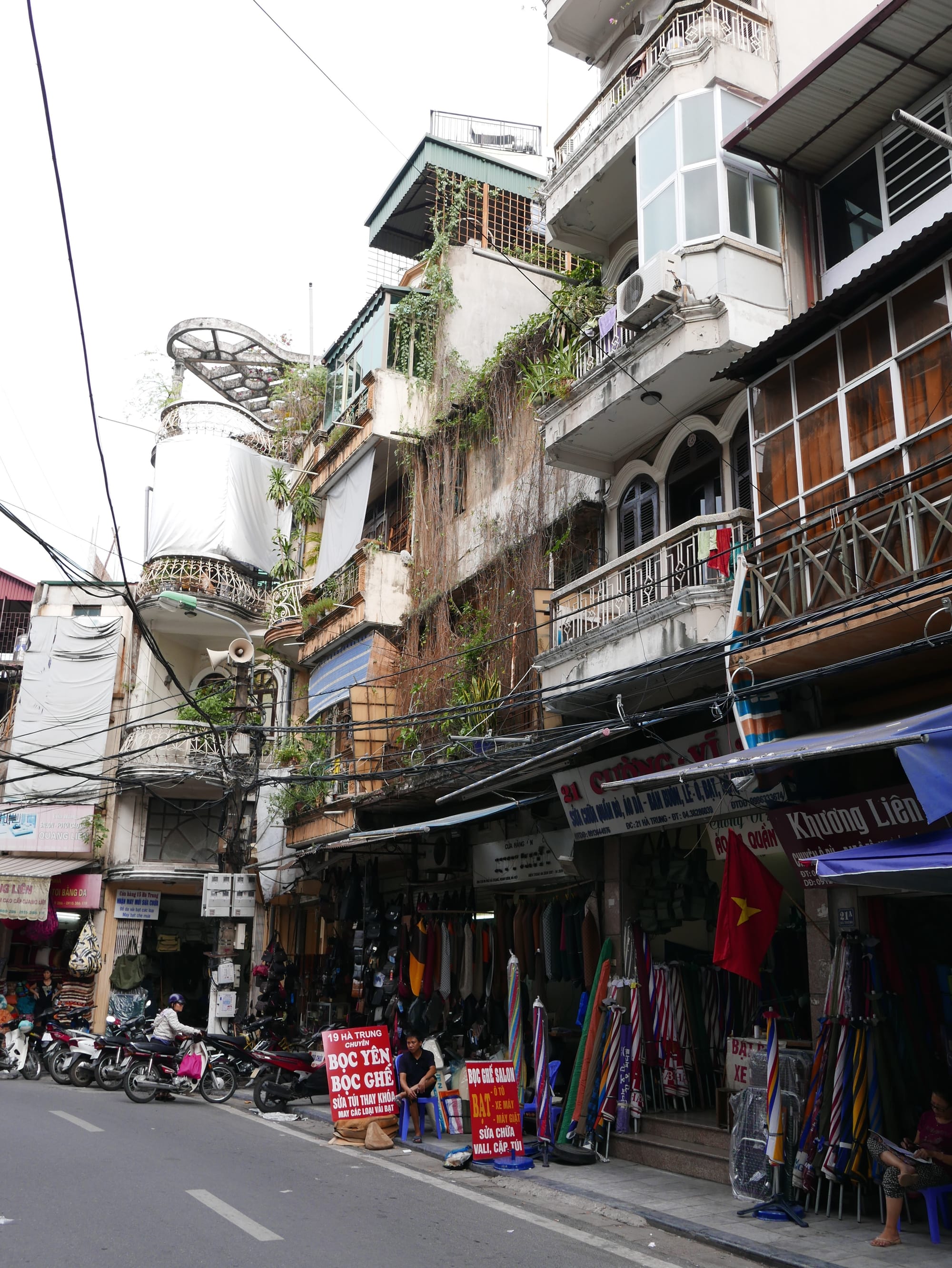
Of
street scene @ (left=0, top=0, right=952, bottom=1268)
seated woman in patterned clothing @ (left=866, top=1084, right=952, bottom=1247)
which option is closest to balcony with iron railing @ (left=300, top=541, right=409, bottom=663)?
street scene @ (left=0, top=0, right=952, bottom=1268)

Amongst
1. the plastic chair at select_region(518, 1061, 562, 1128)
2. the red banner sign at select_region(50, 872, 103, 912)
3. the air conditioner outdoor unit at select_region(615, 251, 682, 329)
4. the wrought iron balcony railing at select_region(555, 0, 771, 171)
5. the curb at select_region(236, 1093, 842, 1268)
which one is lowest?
the curb at select_region(236, 1093, 842, 1268)

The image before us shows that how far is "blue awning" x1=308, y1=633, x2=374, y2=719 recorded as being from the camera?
61.4 feet

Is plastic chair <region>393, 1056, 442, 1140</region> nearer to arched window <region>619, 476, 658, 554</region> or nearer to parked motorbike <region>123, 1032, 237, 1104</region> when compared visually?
parked motorbike <region>123, 1032, 237, 1104</region>

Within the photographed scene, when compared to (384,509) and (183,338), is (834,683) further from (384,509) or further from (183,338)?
(183,338)

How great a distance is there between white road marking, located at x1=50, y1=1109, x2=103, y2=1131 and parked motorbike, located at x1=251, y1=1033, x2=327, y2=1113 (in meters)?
2.38

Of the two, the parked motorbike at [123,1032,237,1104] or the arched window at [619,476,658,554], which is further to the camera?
the parked motorbike at [123,1032,237,1104]

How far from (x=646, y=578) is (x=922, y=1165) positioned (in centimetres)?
639

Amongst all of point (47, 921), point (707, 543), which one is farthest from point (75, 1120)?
point (47, 921)

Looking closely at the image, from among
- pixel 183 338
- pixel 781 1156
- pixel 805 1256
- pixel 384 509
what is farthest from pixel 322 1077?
pixel 183 338

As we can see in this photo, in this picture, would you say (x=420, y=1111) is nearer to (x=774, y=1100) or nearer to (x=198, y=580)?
(x=774, y=1100)

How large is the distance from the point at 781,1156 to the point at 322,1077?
293 inches

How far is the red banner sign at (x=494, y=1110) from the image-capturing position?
34.3ft

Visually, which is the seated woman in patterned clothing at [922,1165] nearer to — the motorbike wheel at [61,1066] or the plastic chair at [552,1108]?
the plastic chair at [552,1108]

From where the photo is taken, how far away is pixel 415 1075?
1223 centimetres
